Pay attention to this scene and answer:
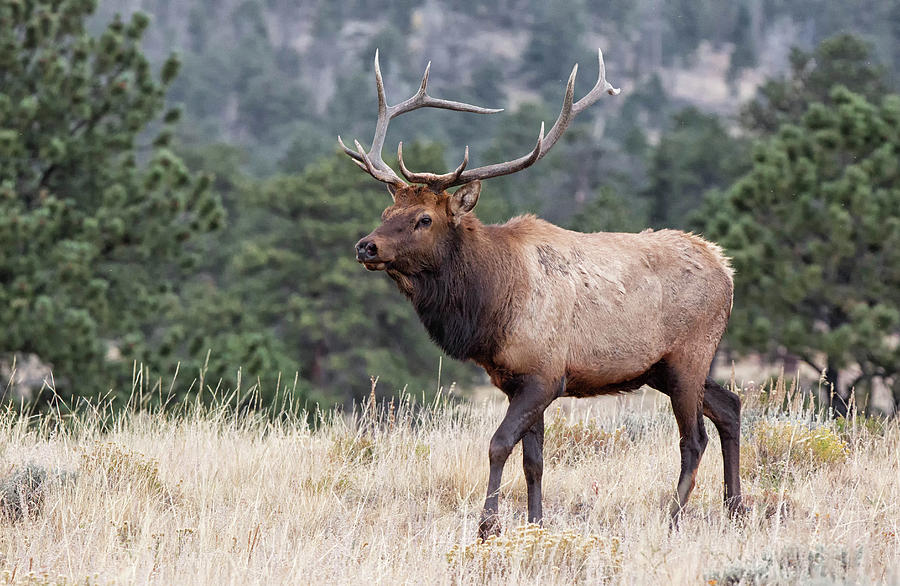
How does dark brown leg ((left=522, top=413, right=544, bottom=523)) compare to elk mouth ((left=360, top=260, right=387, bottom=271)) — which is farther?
dark brown leg ((left=522, top=413, right=544, bottom=523))

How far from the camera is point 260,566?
5.17 meters

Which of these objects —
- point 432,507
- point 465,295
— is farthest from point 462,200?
point 432,507

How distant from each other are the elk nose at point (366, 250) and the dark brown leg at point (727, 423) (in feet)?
7.43

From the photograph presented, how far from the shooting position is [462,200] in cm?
620

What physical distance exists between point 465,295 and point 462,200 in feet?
1.77

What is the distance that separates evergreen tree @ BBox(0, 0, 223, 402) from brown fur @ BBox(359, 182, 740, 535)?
31.9 feet

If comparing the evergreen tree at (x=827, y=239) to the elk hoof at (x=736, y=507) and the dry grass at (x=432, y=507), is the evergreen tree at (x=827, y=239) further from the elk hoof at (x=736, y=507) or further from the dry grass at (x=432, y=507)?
the elk hoof at (x=736, y=507)

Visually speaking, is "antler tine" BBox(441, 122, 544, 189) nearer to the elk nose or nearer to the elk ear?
the elk ear

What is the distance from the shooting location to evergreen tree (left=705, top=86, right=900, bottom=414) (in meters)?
20.1

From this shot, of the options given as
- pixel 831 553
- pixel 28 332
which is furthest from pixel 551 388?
pixel 28 332

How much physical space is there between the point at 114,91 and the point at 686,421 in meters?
12.4

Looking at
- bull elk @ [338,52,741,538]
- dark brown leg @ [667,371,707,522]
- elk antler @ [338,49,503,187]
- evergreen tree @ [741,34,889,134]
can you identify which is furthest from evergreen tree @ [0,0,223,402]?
evergreen tree @ [741,34,889,134]

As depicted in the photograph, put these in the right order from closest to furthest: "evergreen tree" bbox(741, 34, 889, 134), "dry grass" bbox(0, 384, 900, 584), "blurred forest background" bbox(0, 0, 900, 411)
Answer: "dry grass" bbox(0, 384, 900, 584) → "blurred forest background" bbox(0, 0, 900, 411) → "evergreen tree" bbox(741, 34, 889, 134)

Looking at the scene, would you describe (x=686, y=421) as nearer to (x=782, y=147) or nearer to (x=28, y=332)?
(x=28, y=332)
